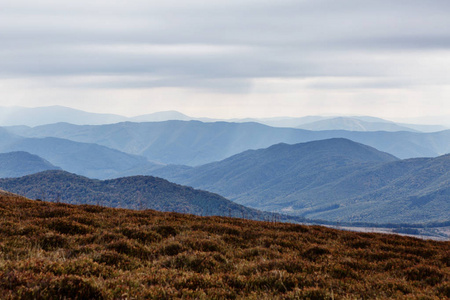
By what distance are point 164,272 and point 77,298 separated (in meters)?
3.17

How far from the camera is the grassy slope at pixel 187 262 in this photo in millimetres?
9031

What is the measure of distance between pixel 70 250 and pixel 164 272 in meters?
3.50

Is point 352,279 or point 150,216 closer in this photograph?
point 352,279

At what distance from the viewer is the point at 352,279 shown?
12.1 m

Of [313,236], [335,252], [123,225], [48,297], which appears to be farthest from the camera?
[313,236]

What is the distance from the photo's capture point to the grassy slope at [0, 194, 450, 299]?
903 cm

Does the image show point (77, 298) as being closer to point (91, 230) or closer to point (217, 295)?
point (217, 295)

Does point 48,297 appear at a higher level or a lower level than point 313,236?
higher

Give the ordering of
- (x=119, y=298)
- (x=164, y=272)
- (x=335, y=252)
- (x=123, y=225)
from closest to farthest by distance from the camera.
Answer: (x=119, y=298)
(x=164, y=272)
(x=335, y=252)
(x=123, y=225)

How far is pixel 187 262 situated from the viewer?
12.4m

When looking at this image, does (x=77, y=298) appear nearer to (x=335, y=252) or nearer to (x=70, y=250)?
(x=70, y=250)

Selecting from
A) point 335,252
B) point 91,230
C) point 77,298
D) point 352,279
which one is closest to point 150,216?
point 91,230

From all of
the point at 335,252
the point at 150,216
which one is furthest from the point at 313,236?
the point at 150,216

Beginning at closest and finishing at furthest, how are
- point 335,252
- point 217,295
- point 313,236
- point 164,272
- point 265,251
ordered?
point 217,295 → point 164,272 → point 265,251 → point 335,252 → point 313,236
